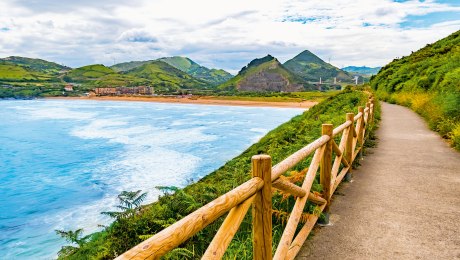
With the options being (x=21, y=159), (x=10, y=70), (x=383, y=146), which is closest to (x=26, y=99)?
(x=10, y=70)

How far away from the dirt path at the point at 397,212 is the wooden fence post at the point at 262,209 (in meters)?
1.64

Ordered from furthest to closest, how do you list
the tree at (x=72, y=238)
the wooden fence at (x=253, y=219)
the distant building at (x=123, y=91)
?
1. the distant building at (x=123, y=91)
2. the tree at (x=72, y=238)
3. the wooden fence at (x=253, y=219)

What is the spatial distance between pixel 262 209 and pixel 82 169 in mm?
30338

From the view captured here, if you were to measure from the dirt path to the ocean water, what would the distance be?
39.1ft

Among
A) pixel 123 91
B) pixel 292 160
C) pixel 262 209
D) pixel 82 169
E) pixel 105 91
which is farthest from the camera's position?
pixel 123 91

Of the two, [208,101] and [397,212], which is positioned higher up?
[397,212]

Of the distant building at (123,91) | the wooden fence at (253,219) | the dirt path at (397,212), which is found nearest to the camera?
the wooden fence at (253,219)

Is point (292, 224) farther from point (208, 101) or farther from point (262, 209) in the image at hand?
point (208, 101)

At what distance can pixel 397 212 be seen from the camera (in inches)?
244

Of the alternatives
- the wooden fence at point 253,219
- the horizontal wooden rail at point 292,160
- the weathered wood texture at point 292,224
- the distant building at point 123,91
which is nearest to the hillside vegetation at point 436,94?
the horizontal wooden rail at point 292,160

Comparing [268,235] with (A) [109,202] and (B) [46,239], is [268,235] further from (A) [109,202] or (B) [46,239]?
(A) [109,202]

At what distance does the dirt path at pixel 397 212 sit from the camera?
15.8 ft

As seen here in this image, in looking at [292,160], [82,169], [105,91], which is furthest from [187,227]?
[105,91]

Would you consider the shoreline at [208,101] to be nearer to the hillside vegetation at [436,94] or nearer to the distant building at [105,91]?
the distant building at [105,91]
